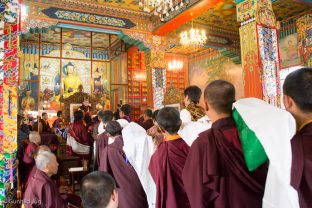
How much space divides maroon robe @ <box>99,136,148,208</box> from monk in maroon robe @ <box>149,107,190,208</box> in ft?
2.94

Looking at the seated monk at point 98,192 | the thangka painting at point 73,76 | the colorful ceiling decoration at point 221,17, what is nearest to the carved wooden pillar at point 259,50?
the colorful ceiling decoration at point 221,17

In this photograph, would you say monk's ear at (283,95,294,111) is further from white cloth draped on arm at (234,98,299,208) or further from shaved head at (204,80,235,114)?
shaved head at (204,80,235,114)

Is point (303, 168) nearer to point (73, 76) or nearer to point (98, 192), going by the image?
point (98, 192)

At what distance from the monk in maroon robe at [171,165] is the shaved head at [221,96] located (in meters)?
0.61

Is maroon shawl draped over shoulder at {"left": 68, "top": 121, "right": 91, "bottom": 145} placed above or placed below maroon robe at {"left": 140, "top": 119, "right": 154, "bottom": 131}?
below

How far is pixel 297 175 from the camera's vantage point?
4.13 feet

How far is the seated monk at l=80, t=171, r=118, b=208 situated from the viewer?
153 cm

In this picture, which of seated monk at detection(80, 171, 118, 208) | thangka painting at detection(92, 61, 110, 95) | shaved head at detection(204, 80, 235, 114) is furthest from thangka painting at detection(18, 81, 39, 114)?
shaved head at detection(204, 80, 235, 114)

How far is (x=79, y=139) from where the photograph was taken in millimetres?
6148

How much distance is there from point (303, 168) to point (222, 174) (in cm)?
45

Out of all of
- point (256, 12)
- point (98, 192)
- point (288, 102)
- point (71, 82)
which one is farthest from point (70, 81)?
point (288, 102)

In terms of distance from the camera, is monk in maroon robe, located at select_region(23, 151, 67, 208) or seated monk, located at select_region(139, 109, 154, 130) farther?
seated monk, located at select_region(139, 109, 154, 130)

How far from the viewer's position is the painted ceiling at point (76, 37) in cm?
1148

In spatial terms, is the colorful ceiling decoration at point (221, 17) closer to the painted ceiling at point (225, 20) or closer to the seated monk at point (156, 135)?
the painted ceiling at point (225, 20)
